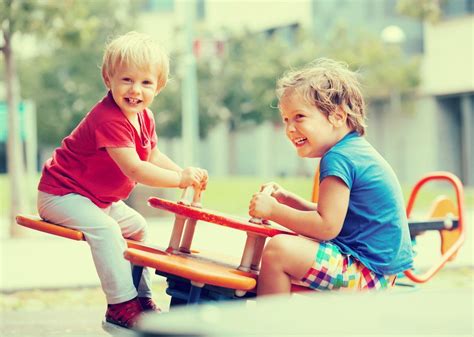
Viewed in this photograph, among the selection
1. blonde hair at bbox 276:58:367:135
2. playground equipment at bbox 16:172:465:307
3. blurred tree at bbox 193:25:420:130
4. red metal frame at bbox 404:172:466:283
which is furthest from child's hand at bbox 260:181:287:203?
blurred tree at bbox 193:25:420:130

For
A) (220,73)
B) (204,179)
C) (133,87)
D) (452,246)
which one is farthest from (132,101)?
(220,73)

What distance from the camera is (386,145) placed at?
41969 millimetres

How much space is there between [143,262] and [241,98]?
42.2 m

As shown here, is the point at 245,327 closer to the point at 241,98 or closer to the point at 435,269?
the point at 435,269

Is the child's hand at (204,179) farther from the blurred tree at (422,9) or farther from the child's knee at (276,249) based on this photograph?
the blurred tree at (422,9)

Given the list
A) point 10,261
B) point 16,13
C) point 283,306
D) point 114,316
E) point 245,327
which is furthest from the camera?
point 16,13

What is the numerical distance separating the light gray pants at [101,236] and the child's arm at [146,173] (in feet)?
0.74

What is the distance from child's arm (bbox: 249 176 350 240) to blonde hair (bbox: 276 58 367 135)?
0.30m

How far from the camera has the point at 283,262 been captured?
3420mm

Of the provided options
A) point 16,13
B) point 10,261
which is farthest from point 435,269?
point 16,13

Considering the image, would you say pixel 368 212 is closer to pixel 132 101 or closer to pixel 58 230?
pixel 132 101

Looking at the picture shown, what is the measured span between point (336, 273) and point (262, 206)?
349 millimetres

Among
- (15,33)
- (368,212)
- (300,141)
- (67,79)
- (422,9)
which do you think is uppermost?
(67,79)

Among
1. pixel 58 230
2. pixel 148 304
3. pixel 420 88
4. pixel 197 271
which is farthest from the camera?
pixel 420 88
